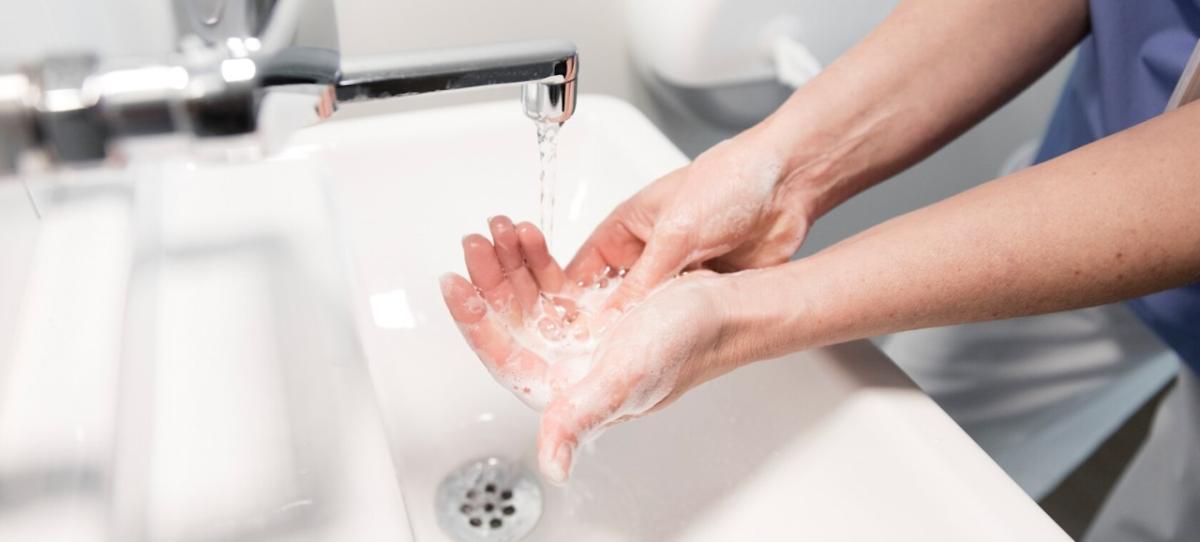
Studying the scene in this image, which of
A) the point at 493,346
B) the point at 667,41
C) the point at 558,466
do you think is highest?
the point at 667,41

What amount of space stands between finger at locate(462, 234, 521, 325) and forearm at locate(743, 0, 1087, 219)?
200 mm

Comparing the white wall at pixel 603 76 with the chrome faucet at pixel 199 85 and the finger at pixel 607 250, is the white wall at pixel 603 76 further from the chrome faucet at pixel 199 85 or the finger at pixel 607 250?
the chrome faucet at pixel 199 85

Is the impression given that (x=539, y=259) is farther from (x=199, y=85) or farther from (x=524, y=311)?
(x=199, y=85)

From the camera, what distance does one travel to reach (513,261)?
1.64ft

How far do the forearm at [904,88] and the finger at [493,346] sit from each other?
22cm

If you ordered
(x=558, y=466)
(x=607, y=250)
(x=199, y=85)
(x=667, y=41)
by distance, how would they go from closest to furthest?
(x=199, y=85) < (x=558, y=466) < (x=607, y=250) < (x=667, y=41)

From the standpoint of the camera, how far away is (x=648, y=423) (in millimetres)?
533

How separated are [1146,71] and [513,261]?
1.51 feet

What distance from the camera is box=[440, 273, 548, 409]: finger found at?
0.46m

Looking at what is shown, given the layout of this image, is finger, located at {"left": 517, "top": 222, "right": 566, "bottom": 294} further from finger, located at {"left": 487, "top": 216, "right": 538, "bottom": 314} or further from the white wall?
the white wall

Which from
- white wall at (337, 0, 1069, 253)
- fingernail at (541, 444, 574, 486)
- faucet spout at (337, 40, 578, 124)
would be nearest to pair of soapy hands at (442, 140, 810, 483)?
fingernail at (541, 444, 574, 486)

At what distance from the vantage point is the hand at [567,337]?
39 cm

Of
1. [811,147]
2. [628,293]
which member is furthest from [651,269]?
[811,147]

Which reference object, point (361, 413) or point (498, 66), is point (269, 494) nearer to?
point (361, 413)
